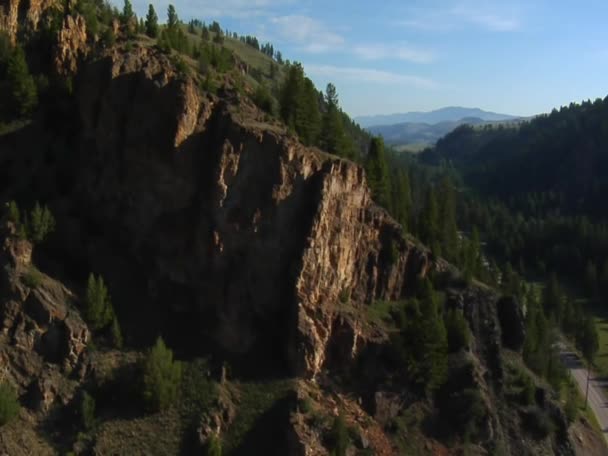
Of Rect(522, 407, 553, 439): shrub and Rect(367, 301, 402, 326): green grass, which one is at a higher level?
Rect(367, 301, 402, 326): green grass

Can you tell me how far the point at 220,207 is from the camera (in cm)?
6650

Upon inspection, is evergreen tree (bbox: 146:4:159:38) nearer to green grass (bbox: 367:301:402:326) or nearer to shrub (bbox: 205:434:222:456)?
green grass (bbox: 367:301:402:326)

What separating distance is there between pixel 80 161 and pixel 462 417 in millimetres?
53652

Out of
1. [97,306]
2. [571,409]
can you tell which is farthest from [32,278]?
[571,409]

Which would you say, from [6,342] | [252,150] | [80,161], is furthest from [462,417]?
[80,161]

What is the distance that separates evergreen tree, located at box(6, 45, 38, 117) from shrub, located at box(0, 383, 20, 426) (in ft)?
114

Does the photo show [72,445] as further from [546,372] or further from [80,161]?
[546,372]

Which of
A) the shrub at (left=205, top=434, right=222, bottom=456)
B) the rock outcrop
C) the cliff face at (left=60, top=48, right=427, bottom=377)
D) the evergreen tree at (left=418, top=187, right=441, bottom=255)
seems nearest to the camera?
the shrub at (left=205, top=434, right=222, bottom=456)

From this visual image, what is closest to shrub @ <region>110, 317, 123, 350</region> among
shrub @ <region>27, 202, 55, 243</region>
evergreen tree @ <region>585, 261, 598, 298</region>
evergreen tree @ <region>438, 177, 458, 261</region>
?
shrub @ <region>27, 202, 55, 243</region>

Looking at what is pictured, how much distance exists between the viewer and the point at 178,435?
5912 centimetres

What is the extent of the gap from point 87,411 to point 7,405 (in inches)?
275

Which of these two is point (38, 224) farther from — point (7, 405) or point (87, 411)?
point (87, 411)

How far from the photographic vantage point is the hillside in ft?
198

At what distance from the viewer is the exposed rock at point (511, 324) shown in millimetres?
83688
